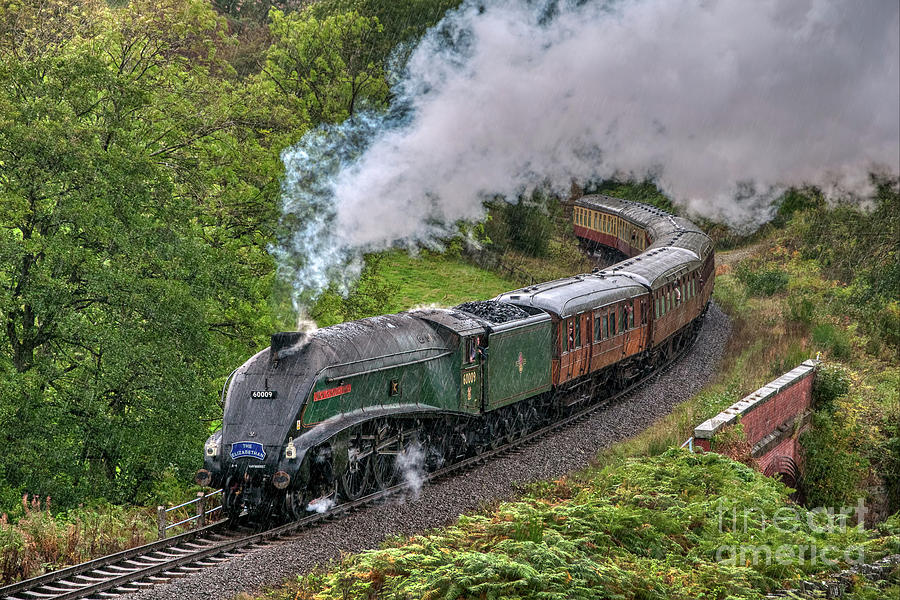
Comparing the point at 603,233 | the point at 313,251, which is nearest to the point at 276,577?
the point at 313,251

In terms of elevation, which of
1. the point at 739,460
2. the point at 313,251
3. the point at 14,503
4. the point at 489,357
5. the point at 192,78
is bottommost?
the point at 14,503

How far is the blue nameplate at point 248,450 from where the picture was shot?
38.3 ft

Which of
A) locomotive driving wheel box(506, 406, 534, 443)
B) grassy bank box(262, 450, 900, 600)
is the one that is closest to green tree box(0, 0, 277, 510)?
locomotive driving wheel box(506, 406, 534, 443)

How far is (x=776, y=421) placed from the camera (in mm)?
16672

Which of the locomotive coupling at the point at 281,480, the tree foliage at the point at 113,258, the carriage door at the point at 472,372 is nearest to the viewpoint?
the locomotive coupling at the point at 281,480

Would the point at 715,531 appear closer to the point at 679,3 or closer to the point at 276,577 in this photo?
the point at 276,577

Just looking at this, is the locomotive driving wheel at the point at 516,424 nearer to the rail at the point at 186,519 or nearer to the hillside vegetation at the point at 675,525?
the hillside vegetation at the point at 675,525

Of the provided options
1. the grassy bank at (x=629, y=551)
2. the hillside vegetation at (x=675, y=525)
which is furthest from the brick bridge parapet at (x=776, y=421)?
the grassy bank at (x=629, y=551)

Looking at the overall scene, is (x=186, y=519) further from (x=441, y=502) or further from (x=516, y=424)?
(x=516, y=424)

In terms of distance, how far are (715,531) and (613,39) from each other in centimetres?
1599

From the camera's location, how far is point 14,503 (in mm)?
14867

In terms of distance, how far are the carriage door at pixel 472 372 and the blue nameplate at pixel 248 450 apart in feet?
14.4

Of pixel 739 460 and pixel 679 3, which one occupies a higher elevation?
pixel 679 3

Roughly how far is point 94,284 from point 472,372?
734 cm
